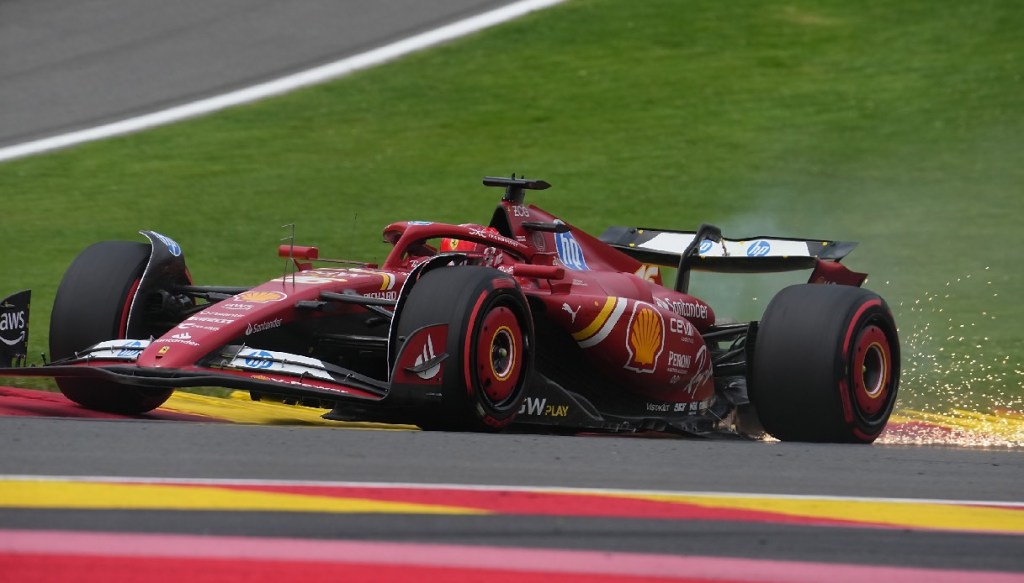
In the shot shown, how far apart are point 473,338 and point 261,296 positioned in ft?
2.95

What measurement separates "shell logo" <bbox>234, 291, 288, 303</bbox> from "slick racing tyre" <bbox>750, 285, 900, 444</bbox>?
6.92ft

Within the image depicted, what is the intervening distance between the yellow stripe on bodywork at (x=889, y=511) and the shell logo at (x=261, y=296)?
2.54 m

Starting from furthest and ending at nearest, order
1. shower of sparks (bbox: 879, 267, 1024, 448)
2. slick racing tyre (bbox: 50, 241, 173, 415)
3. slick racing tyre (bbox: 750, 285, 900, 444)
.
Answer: shower of sparks (bbox: 879, 267, 1024, 448) < slick racing tyre (bbox: 750, 285, 900, 444) < slick racing tyre (bbox: 50, 241, 173, 415)

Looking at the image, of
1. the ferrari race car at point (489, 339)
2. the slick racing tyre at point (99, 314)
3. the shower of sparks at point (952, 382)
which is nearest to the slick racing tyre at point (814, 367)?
the ferrari race car at point (489, 339)

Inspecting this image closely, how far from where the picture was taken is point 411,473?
4199mm

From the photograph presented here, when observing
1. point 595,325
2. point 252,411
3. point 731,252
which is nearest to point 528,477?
point 595,325

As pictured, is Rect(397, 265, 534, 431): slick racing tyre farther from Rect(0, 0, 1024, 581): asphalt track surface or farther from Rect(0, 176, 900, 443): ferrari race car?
Rect(0, 0, 1024, 581): asphalt track surface

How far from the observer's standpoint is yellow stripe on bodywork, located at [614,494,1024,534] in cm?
379

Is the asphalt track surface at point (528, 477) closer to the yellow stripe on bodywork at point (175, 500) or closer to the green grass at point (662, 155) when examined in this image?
the yellow stripe on bodywork at point (175, 500)

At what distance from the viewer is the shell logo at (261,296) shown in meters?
6.13

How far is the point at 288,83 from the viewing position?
17.6 m

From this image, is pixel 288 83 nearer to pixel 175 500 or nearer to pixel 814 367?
pixel 814 367

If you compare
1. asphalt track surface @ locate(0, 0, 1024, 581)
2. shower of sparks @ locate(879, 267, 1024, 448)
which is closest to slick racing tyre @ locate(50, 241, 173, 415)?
asphalt track surface @ locate(0, 0, 1024, 581)

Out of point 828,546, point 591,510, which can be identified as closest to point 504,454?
point 591,510
